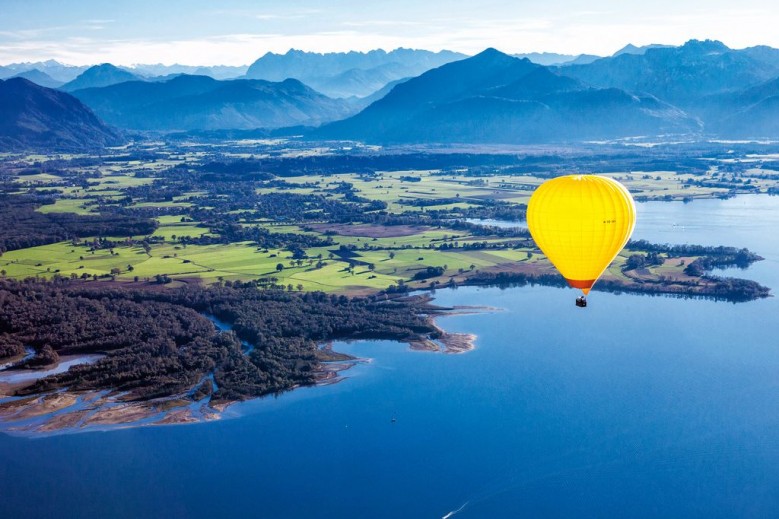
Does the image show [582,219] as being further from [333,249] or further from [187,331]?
[333,249]

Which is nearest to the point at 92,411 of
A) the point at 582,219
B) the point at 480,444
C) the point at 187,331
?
Answer: the point at 187,331

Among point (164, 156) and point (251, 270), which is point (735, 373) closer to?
point (251, 270)

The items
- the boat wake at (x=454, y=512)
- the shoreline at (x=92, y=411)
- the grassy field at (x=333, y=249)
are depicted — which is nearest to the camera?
the boat wake at (x=454, y=512)

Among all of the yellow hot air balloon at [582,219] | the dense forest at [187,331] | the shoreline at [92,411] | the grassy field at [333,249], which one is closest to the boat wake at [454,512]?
the yellow hot air balloon at [582,219]

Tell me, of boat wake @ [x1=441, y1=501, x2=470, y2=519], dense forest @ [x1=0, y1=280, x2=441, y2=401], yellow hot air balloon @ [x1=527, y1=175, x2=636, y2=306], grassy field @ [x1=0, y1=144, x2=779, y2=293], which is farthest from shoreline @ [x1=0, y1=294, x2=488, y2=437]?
grassy field @ [x1=0, y1=144, x2=779, y2=293]

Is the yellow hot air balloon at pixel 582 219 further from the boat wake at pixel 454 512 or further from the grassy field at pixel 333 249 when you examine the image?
the grassy field at pixel 333 249

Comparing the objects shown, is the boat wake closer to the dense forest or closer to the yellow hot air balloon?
the yellow hot air balloon
